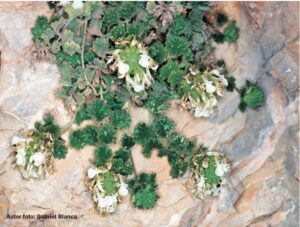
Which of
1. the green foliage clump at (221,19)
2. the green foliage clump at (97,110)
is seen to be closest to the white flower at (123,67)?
the green foliage clump at (97,110)

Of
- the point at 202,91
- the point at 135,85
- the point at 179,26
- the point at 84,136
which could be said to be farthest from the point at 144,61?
the point at 84,136

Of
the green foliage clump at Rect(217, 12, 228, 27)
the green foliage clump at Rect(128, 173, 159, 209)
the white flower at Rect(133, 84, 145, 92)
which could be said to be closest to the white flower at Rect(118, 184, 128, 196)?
the green foliage clump at Rect(128, 173, 159, 209)

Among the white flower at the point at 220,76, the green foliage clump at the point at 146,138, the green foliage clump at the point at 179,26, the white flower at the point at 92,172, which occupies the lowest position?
the white flower at the point at 92,172

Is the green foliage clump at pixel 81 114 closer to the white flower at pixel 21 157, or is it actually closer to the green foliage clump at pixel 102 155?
the green foliage clump at pixel 102 155

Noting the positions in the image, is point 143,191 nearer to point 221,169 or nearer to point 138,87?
point 221,169

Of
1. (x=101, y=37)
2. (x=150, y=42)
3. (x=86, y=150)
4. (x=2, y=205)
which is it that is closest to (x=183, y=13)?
(x=150, y=42)
